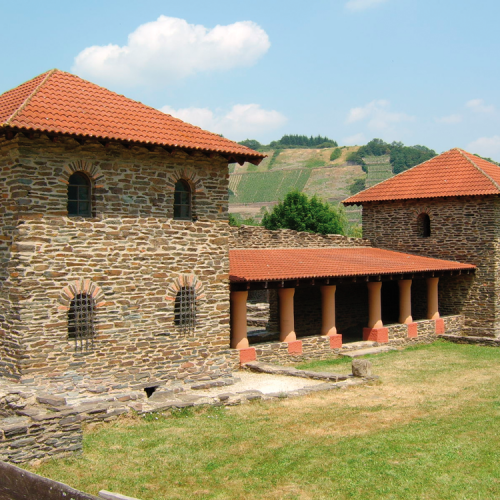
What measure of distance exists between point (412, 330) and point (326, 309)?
4.01 meters

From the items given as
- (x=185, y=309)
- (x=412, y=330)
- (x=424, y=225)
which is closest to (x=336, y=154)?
(x=424, y=225)

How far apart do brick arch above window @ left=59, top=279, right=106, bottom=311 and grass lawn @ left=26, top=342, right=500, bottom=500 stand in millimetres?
2599

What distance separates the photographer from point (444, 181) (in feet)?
75.9

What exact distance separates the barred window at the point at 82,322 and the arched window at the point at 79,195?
5.37ft

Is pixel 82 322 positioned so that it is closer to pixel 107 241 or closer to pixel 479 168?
pixel 107 241

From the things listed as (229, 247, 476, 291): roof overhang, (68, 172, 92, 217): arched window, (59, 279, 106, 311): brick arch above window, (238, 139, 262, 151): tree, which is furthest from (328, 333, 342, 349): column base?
(238, 139, 262, 151): tree

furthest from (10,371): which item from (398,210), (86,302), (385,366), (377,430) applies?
(398,210)

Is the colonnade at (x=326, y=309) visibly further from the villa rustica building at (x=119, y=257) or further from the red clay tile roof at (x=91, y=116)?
the red clay tile roof at (x=91, y=116)

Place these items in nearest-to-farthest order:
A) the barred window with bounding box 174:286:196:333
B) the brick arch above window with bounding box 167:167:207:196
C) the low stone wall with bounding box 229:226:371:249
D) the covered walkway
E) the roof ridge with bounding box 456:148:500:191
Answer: the brick arch above window with bounding box 167:167:207:196 < the barred window with bounding box 174:286:196:333 < the covered walkway < the low stone wall with bounding box 229:226:371:249 < the roof ridge with bounding box 456:148:500:191

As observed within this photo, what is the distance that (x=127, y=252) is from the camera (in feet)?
42.2

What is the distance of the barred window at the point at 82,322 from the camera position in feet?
40.0

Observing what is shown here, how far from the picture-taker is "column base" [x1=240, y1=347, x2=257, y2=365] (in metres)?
15.9

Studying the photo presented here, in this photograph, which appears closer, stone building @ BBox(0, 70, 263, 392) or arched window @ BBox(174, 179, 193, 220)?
stone building @ BBox(0, 70, 263, 392)

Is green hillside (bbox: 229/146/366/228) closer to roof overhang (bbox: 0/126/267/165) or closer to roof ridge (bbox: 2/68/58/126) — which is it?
roof overhang (bbox: 0/126/267/165)
